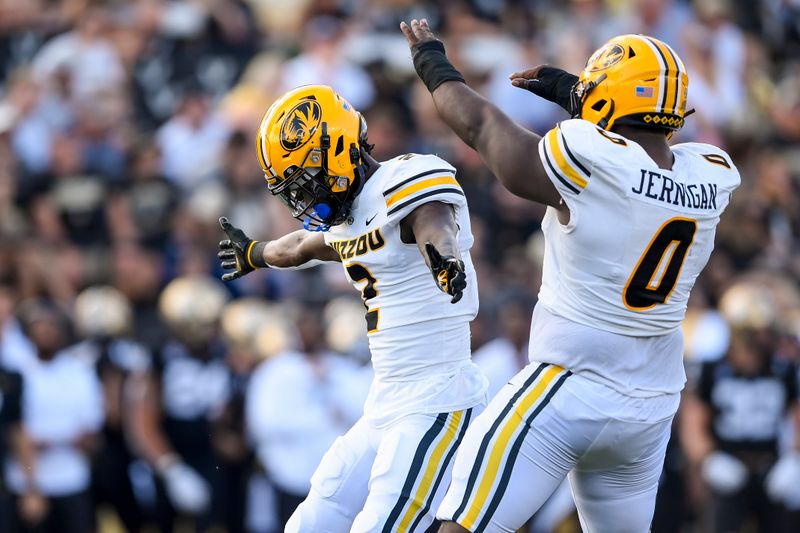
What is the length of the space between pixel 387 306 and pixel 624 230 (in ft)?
3.64

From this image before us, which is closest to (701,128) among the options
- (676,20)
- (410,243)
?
(676,20)

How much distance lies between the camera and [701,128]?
12.2 m

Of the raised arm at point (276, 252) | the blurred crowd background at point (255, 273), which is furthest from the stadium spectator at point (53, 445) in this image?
the raised arm at point (276, 252)

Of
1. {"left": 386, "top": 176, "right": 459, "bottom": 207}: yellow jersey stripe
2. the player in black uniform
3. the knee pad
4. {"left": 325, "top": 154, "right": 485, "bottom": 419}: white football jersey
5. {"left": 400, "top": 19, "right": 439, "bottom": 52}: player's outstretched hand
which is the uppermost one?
{"left": 400, "top": 19, "right": 439, "bottom": 52}: player's outstretched hand

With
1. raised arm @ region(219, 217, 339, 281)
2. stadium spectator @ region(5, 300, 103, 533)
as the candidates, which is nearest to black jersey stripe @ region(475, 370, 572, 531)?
raised arm @ region(219, 217, 339, 281)

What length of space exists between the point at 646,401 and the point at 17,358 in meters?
6.20

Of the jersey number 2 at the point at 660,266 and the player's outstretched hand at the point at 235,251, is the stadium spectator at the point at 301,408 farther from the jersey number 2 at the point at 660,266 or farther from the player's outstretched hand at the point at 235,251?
the jersey number 2 at the point at 660,266

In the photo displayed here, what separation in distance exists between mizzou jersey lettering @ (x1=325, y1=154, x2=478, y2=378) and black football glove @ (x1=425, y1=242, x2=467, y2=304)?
524 millimetres

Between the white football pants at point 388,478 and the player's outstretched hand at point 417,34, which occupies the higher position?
the player's outstretched hand at point 417,34

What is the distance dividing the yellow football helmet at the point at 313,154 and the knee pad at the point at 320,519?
1.12 meters

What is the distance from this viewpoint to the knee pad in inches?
217

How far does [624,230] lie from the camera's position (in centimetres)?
470

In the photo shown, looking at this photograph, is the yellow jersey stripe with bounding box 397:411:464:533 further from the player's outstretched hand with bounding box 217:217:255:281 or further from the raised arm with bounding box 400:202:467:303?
the player's outstretched hand with bounding box 217:217:255:281

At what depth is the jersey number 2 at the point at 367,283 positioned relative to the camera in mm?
5414
